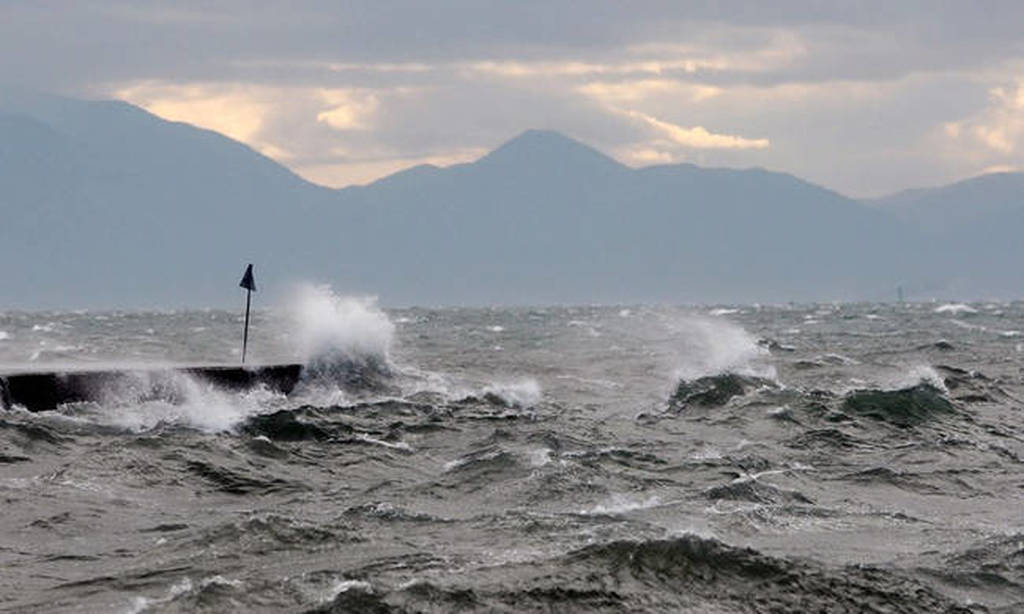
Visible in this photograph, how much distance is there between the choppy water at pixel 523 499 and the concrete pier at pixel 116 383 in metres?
0.57

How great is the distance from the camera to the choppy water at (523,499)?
12.6 meters

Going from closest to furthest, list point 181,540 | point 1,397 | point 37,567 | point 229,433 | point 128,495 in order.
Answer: point 37,567
point 181,540
point 128,495
point 229,433
point 1,397

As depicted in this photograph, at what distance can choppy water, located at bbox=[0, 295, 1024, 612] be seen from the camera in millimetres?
12609

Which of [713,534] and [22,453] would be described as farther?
[22,453]

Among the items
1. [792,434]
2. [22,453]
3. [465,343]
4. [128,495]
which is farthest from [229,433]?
[465,343]

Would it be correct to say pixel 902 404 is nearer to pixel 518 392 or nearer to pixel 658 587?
pixel 518 392

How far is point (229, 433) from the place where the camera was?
77.7 ft

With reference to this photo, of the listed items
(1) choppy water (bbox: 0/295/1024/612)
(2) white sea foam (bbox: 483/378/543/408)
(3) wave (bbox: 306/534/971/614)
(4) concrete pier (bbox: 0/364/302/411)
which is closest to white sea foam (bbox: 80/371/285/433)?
(4) concrete pier (bbox: 0/364/302/411)

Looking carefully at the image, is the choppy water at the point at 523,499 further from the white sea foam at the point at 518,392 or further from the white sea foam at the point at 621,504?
the white sea foam at the point at 518,392

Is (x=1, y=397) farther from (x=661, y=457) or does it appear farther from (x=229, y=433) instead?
(x=661, y=457)

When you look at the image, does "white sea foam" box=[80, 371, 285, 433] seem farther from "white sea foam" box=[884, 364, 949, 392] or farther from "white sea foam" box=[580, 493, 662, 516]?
"white sea foam" box=[884, 364, 949, 392]

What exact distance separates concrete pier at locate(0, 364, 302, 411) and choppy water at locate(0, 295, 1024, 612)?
0.57m

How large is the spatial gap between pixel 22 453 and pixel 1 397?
18.4 feet

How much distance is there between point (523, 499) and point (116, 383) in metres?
13.3
